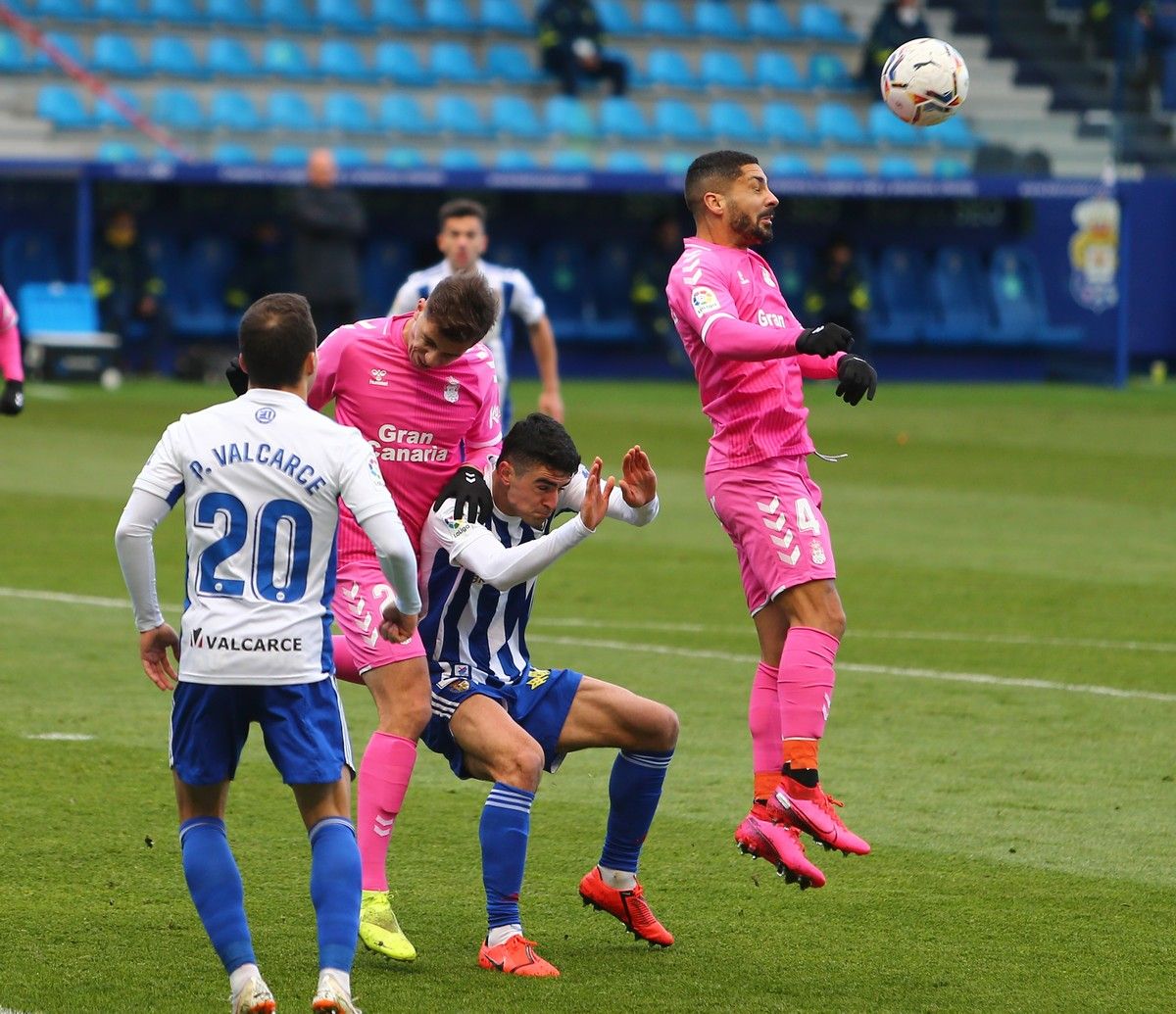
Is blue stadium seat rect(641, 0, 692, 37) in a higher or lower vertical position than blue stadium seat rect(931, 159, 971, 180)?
higher

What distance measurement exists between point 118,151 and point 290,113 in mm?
2443

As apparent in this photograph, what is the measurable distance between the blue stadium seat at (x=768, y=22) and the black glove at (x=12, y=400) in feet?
63.8

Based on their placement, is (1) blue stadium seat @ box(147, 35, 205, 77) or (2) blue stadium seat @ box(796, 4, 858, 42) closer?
(1) blue stadium seat @ box(147, 35, 205, 77)

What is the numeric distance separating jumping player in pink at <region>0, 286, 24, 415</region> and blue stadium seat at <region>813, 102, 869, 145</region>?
17.7 metres

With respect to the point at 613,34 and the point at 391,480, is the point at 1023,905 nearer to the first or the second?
the point at 391,480

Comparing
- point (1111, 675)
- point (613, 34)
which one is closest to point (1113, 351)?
point (613, 34)

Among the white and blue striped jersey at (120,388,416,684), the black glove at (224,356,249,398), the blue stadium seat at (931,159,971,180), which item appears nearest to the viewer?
the white and blue striped jersey at (120,388,416,684)

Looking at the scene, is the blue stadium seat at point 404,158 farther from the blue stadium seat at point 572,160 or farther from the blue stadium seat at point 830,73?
the blue stadium seat at point 830,73

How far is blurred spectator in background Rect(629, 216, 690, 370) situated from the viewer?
984 inches

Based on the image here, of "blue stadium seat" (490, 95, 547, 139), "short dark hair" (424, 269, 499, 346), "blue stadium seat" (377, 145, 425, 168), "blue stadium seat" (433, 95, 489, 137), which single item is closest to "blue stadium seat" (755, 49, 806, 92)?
"blue stadium seat" (490, 95, 547, 139)

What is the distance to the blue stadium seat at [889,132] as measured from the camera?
26234mm

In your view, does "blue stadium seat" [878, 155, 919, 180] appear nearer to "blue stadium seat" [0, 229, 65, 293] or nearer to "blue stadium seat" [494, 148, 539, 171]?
"blue stadium seat" [494, 148, 539, 171]

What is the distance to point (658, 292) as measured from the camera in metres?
25.3

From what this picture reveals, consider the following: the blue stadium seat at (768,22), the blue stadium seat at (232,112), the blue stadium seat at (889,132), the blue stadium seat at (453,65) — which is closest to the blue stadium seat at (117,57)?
the blue stadium seat at (232,112)
